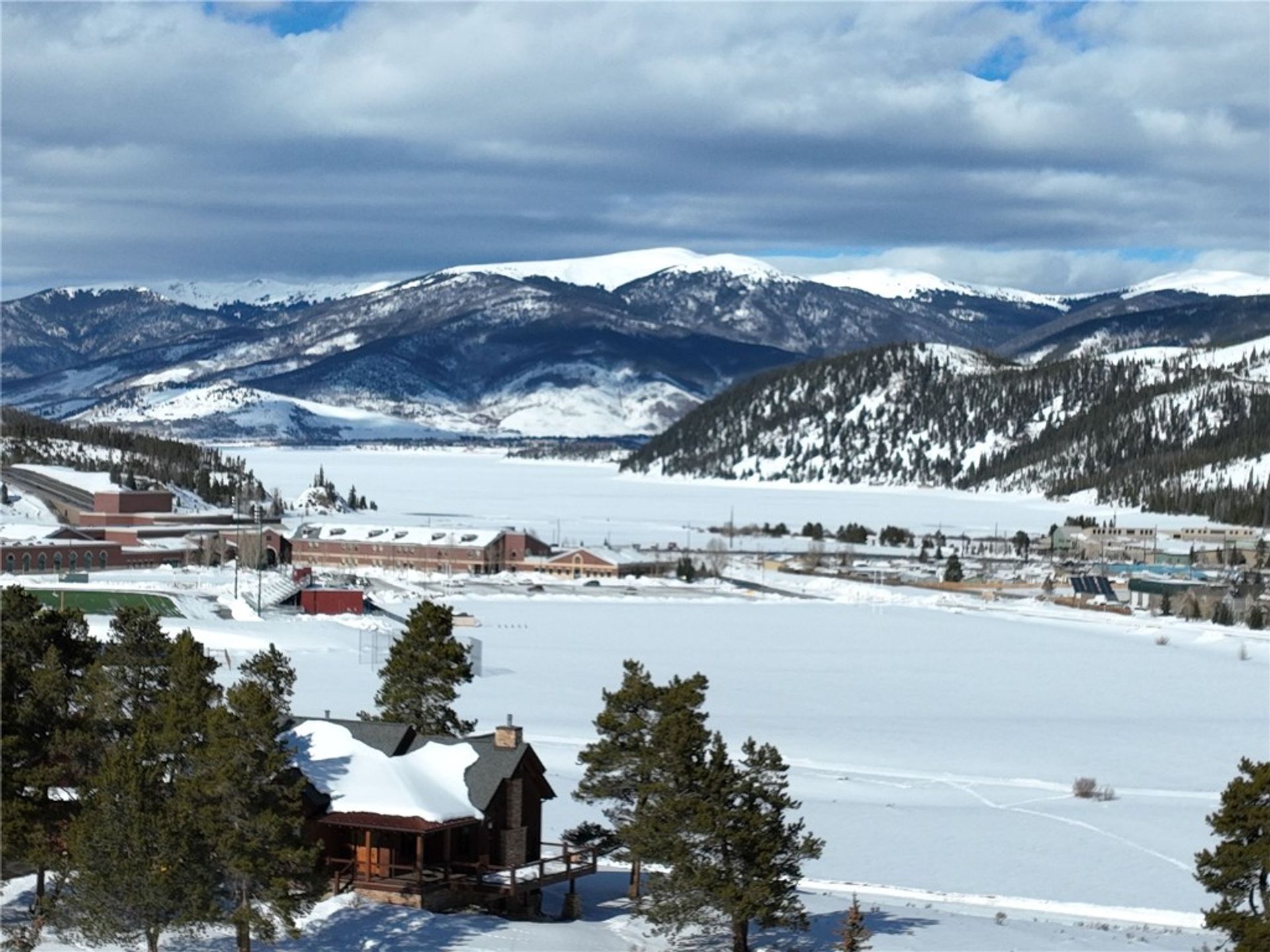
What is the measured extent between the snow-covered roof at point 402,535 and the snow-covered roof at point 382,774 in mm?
100521

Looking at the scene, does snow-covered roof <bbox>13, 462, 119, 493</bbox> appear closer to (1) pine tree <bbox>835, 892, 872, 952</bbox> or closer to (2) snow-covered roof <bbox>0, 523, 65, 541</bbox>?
(2) snow-covered roof <bbox>0, 523, 65, 541</bbox>

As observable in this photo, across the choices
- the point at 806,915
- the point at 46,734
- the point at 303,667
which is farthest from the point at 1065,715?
the point at 46,734

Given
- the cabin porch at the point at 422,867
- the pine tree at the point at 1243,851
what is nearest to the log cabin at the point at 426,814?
the cabin porch at the point at 422,867

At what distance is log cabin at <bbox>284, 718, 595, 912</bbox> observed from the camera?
3117 cm

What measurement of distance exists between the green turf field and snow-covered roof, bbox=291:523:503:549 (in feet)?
173

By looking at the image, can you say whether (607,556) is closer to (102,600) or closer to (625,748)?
(102,600)

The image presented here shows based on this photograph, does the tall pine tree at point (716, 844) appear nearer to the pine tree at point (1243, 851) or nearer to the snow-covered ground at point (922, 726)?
the snow-covered ground at point (922, 726)

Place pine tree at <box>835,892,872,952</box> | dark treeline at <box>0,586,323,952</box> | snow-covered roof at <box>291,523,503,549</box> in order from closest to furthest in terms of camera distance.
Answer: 1. dark treeline at <box>0,586,323,952</box>
2. pine tree at <box>835,892,872,952</box>
3. snow-covered roof at <box>291,523,503,549</box>

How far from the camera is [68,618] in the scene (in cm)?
3212

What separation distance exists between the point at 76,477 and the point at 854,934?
465ft

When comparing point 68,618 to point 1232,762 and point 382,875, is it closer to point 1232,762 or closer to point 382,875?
point 382,875

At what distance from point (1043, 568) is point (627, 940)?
380 ft

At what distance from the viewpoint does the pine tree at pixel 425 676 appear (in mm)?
36750

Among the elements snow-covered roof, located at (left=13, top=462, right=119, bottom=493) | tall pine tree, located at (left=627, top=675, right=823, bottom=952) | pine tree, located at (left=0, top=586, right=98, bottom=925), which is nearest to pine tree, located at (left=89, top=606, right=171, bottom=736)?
pine tree, located at (left=0, top=586, right=98, bottom=925)
